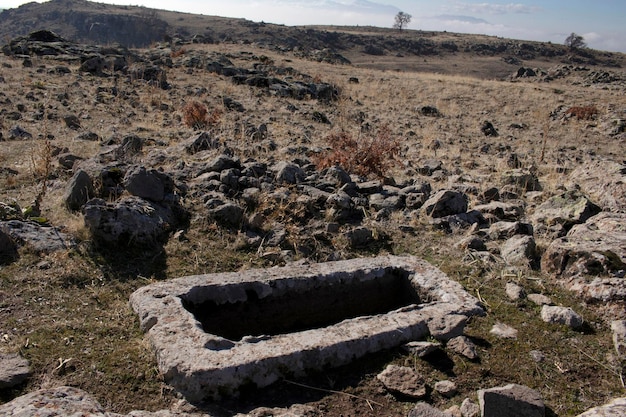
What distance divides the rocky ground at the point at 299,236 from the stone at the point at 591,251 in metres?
0.02

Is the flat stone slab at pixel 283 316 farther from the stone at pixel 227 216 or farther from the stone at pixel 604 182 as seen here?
the stone at pixel 604 182

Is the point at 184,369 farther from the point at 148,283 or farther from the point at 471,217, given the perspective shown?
the point at 471,217

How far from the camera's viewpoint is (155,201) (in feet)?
18.5

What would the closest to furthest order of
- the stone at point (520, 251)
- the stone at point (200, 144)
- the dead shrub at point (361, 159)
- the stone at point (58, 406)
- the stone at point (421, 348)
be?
the stone at point (58, 406), the stone at point (421, 348), the stone at point (520, 251), the dead shrub at point (361, 159), the stone at point (200, 144)

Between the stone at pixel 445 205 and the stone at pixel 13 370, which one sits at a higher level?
the stone at pixel 445 205

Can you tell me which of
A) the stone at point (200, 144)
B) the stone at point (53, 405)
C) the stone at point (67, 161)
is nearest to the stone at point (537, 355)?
the stone at point (53, 405)

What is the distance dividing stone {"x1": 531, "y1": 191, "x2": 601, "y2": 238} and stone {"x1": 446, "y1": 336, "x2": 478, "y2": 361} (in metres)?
2.57

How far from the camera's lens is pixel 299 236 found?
5543 mm

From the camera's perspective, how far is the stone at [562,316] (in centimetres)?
389

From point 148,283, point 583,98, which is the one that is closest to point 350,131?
point 148,283

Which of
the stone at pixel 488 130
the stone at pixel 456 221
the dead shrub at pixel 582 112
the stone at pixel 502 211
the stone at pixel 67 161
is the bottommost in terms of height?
the stone at pixel 456 221

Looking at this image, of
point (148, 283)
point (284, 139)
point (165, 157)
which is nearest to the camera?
point (148, 283)

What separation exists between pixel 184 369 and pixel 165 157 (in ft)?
16.7

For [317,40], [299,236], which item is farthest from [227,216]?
[317,40]
